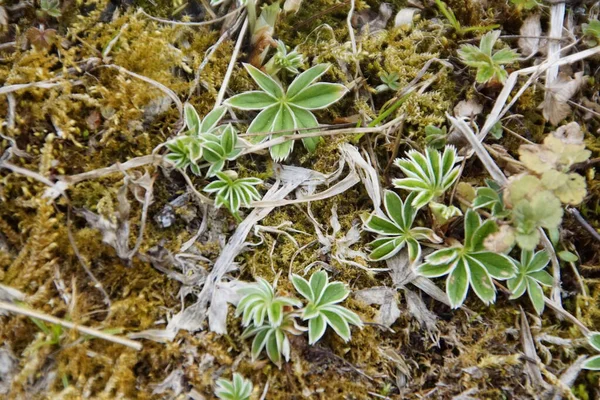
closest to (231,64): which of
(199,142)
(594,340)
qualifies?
(199,142)

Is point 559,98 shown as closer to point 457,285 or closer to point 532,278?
point 532,278

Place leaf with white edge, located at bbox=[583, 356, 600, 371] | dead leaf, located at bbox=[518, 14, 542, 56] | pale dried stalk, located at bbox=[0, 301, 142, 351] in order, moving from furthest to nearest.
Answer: dead leaf, located at bbox=[518, 14, 542, 56] → leaf with white edge, located at bbox=[583, 356, 600, 371] → pale dried stalk, located at bbox=[0, 301, 142, 351]

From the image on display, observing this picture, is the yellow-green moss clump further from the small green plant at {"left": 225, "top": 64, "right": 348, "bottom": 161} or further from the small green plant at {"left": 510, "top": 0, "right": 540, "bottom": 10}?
the small green plant at {"left": 510, "top": 0, "right": 540, "bottom": 10}

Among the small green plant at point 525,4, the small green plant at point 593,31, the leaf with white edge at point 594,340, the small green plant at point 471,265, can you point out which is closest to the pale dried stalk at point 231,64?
the small green plant at point 471,265

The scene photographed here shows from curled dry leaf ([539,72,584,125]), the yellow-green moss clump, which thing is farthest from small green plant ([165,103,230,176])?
curled dry leaf ([539,72,584,125])

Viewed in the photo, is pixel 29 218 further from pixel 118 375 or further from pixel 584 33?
pixel 584 33

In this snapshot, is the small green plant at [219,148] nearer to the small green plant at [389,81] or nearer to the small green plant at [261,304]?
the small green plant at [261,304]
